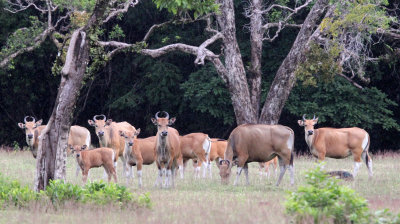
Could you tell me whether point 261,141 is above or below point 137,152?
above

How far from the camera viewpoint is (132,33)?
1357 inches

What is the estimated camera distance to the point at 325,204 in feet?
31.3

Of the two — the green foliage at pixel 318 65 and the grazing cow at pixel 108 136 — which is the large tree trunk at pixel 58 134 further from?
the green foliage at pixel 318 65

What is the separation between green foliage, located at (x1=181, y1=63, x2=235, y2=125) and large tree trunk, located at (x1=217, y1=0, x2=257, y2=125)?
4.67 m

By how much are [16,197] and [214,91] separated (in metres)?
17.3

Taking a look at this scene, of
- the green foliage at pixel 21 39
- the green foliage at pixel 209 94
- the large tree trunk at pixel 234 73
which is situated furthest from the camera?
the green foliage at pixel 209 94

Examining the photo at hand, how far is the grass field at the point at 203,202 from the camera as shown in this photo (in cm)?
1018

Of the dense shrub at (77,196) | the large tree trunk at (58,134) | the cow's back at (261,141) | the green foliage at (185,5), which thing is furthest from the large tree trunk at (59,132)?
the cow's back at (261,141)

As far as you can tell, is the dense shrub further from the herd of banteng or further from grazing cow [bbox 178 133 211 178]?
grazing cow [bbox 178 133 211 178]

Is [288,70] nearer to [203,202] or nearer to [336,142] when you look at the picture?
[336,142]

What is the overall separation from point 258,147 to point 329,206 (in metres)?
6.89

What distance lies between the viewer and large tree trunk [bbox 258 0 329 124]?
23.0 meters

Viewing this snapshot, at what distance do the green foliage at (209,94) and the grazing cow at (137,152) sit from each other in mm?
10807

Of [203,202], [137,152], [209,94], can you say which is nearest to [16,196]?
[203,202]
